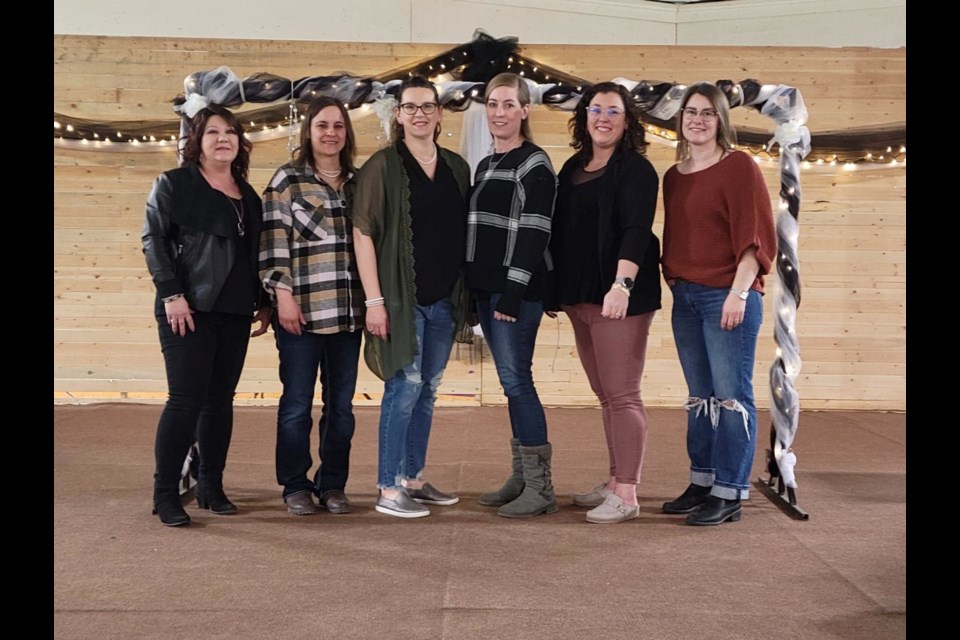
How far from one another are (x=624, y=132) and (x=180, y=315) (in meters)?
1.54

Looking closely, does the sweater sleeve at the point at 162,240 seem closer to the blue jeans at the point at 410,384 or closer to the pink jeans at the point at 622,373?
the blue jeans at the point at 410,384

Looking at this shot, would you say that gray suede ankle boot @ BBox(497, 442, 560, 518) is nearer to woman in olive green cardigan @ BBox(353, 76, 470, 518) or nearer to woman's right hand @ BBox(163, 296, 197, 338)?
woman in olive green cardigan @ BBox(353, 76, 470, 518)

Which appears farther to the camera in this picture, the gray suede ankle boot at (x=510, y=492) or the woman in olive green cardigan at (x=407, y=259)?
the gray suede ankle boot at (x=510, y=492)

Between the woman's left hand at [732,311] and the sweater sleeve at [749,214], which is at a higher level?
the sweater sleeve at [749,214]

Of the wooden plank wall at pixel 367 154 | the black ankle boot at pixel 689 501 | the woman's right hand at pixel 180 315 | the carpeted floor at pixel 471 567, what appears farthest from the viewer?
the wooden plank wall at pixel 367 154

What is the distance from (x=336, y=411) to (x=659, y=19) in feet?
15.4

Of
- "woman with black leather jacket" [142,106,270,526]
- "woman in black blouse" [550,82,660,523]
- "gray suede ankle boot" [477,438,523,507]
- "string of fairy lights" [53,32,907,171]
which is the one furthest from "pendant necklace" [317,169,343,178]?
"string of fairy lights" [53,32,907,171]

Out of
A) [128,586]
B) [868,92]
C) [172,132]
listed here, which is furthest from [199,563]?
[868,92]

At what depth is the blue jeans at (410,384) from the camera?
9.89ft

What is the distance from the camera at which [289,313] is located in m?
2.94

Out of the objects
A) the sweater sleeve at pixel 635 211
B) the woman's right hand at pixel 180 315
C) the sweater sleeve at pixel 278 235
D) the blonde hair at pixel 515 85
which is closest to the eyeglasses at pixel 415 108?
the blonde hair at pixel 515 85

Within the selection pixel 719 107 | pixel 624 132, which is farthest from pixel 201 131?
pixel 719 107

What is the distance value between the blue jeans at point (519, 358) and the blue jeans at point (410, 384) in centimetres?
14
